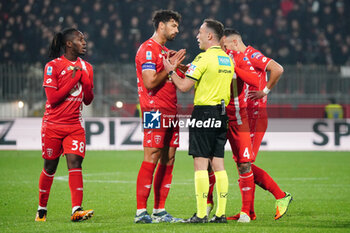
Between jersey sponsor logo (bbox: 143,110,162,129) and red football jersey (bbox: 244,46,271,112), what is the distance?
130 cm

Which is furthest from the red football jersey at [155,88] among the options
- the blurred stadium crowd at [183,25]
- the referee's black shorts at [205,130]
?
the blurred stadium crowd at [183,25]

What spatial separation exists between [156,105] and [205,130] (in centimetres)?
65

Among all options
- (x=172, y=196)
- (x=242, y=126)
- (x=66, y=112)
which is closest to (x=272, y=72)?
(x=242, y=126)

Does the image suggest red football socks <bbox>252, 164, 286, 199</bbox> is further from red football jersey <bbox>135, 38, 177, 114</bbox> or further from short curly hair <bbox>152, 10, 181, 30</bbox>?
short curly hair <bbox>152, 10, 181, 30</bbox>

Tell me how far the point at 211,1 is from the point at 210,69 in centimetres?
1937

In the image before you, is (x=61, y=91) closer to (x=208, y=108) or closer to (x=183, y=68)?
(x=183, y=68)

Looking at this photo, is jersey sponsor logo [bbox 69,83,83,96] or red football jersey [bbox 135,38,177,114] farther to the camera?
jersey sponsor logo [bbox 69,83,83,96]

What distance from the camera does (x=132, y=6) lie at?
80.8ft

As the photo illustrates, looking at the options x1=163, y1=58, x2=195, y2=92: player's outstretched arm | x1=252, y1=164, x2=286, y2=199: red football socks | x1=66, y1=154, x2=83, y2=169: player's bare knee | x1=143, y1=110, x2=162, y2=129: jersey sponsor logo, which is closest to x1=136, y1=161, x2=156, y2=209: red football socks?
x1=143, y1=110, x2=162, y2=129: jersey sponsor logo

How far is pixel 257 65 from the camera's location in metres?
7.09

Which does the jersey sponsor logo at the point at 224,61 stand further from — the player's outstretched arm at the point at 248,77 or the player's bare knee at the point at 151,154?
the player's bare knee at the point at 151,154

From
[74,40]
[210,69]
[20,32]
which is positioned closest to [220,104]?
[210,69]

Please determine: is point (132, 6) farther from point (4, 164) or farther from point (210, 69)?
point (210, 69)

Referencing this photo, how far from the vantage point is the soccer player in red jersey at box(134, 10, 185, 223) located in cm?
633
